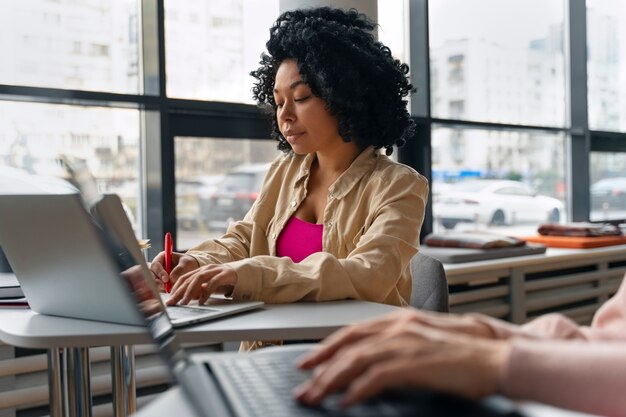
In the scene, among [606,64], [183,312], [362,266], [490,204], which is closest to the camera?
[183,312]

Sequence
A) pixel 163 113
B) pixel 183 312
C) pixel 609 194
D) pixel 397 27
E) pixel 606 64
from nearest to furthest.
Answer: pixel 183 312, pixel 163 113, pixel 397 27, pixel 606 64, pixel 609 194

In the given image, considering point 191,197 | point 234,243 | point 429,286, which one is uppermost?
point 191,197

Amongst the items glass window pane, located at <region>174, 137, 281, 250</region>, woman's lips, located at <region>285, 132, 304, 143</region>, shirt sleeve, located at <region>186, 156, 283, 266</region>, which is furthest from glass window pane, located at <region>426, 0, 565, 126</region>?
woman's lips, located at <region>285, 132, 304, 143</region>

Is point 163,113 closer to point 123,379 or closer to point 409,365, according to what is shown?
point 123,379

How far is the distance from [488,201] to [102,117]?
7.44ft

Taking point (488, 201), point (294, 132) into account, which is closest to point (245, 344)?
point (294, 132)

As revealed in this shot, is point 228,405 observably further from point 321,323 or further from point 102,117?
point 102,117

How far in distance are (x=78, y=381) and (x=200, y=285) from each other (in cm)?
31

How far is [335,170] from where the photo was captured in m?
1.99

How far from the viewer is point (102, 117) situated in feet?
8.97

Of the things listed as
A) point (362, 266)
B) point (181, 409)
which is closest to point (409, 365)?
point (181, 409)

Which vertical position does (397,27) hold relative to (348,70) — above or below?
above

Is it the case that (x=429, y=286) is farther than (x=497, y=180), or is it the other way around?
(x=497, y=180)

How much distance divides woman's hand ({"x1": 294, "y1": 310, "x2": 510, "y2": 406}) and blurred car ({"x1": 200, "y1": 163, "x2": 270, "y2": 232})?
2.35 meters
